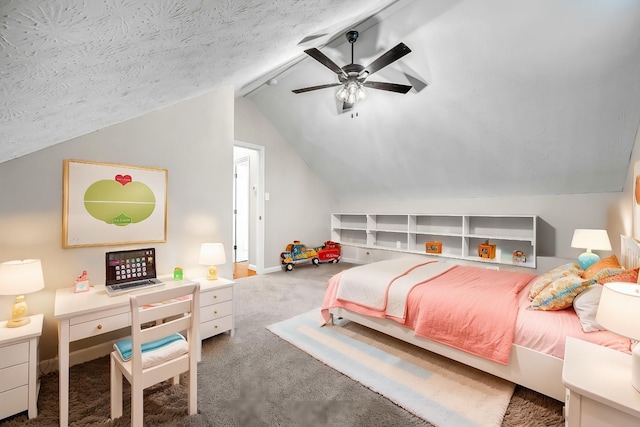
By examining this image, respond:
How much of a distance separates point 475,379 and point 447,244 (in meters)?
3.54

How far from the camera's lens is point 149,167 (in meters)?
2.59

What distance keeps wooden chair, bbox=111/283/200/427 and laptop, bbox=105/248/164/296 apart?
0.60m

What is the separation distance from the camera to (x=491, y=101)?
3.31 m

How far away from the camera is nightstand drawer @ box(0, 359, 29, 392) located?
1631mm

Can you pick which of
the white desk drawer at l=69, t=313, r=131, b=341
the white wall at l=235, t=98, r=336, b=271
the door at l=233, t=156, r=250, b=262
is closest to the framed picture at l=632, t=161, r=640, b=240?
the white desk drawer at l=69, t=313, r=131, b=341

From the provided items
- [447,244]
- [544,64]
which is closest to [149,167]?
[544,64]

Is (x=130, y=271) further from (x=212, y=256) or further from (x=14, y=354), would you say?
(x=14, y=354)

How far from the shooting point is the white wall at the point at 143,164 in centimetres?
203

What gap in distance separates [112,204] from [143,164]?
1.40ft

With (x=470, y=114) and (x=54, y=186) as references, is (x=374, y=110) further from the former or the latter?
(x=54, y=186)

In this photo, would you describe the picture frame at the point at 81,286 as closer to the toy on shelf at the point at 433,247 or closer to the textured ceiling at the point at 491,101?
the textured ceiling at the point at 491,101

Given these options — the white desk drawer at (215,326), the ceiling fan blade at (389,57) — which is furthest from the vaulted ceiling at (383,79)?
the white desk drawer at (215,326)

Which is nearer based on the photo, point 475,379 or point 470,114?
point 475,379

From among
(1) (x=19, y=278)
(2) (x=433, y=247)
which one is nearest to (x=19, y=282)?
(1) (x=19, y=278)
